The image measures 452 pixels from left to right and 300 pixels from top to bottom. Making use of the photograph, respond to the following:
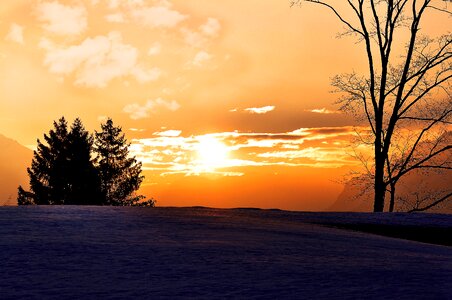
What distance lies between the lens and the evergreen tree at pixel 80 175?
142 ft

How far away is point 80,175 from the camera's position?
43.2 meters

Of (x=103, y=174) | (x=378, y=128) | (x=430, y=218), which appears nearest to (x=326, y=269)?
(x=430, y=218)

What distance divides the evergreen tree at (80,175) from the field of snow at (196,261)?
36712 mm

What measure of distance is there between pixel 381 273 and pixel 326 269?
1.31ft

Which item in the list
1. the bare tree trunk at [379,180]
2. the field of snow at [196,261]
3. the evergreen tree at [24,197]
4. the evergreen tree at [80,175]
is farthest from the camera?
the evergreen tree at [24,197]

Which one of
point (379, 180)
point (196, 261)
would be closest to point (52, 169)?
point (379, 180)

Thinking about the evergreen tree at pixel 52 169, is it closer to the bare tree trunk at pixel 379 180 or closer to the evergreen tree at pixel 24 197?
the evergreen tree at pixel 24 197

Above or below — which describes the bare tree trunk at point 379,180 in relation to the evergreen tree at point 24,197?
above

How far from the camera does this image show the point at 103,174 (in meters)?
48.1

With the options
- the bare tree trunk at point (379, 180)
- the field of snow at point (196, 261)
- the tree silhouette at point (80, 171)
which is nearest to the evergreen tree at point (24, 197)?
Answer: the tree silhouette at point (80, 171)

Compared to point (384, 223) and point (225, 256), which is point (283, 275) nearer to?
point (225, 256)

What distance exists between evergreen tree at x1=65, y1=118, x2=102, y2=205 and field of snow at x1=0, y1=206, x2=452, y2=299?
36.7 metres

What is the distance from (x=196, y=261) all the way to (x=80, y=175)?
4043cm

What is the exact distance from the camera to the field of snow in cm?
339
